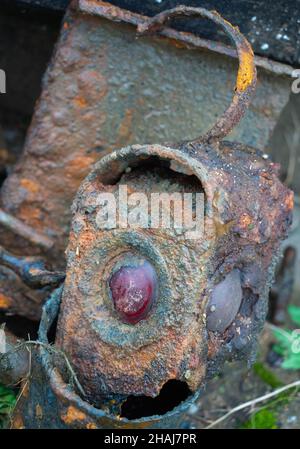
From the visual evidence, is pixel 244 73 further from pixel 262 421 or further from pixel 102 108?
pixel 262 421

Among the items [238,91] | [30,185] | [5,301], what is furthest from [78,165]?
[238,91]

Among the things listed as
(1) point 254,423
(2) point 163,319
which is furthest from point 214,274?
(1) point 254,423

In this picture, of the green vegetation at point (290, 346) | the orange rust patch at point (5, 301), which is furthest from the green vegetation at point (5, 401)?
the green vegetation at point (290, 346)

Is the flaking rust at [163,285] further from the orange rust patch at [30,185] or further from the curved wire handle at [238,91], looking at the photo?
the orange rust patch at [30,185]

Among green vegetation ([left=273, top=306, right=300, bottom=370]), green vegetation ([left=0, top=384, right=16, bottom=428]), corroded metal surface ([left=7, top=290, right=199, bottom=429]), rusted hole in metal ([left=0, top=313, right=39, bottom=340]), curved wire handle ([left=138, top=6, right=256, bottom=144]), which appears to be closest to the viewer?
corroded metal surface ([left=7, top=290, right=199, bottom=429])

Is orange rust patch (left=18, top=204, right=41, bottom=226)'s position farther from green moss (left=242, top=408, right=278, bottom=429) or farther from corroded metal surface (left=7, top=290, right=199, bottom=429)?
green moss (left=242, top=408, right=278, bottom=429)

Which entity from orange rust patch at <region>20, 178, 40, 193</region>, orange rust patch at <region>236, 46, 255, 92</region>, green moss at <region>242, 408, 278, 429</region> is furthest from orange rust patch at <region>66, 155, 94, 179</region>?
green moss at <region>242, 408, 278, 429</region>
